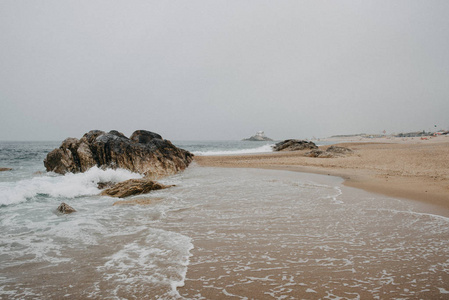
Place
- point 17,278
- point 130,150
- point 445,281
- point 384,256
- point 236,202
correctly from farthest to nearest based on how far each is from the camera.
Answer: point 130,150
point 236,202
point 384,256
point 17,278
point 445,281

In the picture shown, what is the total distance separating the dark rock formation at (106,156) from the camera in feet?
50.7

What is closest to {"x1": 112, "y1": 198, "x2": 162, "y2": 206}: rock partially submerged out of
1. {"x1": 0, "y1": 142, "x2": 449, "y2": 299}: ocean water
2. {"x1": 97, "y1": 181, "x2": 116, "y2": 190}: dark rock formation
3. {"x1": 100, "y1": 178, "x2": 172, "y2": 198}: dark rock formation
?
{"x1": 0, "y1": 142, "x2": 449, "y2": 299}: ocean water

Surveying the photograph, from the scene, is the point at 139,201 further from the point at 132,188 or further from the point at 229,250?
the point at 229,250

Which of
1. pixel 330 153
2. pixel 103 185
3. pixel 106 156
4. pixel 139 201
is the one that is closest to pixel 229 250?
pixel 139 201

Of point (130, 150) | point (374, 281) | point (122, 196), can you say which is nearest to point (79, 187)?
point (122, 196)

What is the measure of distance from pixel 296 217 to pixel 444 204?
4814mm

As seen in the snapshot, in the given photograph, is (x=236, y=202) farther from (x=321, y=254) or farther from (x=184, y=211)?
(x=321, y=254)

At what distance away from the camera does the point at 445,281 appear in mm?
3090

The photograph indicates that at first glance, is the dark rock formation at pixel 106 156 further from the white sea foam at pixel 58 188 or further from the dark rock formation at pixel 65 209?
the dark rock formation at pixel 65 209

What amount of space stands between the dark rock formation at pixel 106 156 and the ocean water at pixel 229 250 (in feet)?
25.5

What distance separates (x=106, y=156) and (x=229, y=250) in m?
14.2

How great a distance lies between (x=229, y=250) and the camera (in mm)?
4258

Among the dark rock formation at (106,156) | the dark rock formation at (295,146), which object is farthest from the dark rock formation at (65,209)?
the dark rock formation at (295,146)

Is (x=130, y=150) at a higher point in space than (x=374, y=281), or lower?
higher
